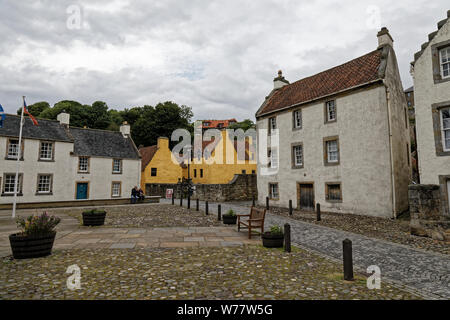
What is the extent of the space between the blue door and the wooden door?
78.5 feet

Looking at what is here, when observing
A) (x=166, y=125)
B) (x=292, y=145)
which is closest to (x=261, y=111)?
(x=292, y=145)

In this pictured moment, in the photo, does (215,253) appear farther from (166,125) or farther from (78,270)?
(166,125)

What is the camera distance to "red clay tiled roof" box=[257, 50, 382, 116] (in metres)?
18.3

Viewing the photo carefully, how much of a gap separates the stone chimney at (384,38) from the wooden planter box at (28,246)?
22.8 m

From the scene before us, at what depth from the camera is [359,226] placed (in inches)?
526

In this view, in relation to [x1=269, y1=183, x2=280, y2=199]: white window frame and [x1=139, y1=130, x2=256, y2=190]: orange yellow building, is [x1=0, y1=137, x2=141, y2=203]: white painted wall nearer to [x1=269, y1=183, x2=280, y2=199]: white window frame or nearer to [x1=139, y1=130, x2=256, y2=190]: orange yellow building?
[x1=139, y1=130, x2=256, y2=190]: orange yellow building

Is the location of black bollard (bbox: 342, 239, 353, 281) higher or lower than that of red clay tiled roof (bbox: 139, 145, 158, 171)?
lower

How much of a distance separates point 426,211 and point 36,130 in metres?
33.0

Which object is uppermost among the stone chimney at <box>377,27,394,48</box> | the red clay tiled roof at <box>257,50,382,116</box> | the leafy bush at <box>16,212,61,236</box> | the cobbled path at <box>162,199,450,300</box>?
the stone chimney at <box>377,27,394,48</box>

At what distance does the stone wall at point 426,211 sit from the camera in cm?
1034

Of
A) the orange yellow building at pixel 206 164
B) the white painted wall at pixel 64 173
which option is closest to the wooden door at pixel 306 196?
the orange yellow building at pixel 206 164

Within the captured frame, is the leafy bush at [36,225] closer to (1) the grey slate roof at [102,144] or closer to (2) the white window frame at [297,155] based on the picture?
(2) the white window frame at [297,155]

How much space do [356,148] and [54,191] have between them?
1146 inches

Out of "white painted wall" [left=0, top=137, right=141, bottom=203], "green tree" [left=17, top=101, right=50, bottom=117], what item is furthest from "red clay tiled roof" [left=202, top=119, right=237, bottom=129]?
"white painted wall" [left=0, top=137, right=141, bottom=203]
